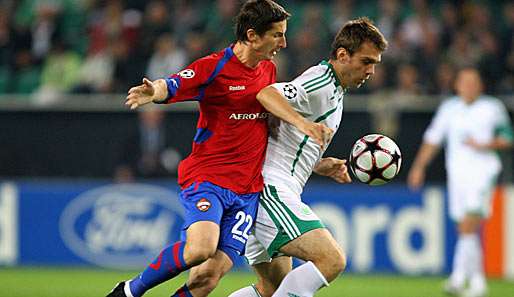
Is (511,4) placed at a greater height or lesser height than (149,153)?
greater

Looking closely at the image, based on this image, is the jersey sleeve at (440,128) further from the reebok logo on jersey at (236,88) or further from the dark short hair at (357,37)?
the reebok logo on jersey at (236,88)

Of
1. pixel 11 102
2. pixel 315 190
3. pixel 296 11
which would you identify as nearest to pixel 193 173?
pixel 315 190

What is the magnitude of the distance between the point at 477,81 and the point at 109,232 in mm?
4615

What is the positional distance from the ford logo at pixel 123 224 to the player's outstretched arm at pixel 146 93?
649 centimetres

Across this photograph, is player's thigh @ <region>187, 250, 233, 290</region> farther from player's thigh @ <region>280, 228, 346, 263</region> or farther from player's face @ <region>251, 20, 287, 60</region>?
player's face @ <region>251, 20, 287, 60</region>

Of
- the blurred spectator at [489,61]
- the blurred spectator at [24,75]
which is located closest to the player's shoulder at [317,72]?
the blurred spectator at [489,61]

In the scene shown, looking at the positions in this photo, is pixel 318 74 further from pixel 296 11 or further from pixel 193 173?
pixel 296 11

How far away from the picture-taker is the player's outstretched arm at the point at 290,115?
5.86m

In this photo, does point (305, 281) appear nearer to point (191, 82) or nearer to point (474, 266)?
point (191, 82)

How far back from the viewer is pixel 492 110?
10789mm

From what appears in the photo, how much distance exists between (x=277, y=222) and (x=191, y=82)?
964 millimetres

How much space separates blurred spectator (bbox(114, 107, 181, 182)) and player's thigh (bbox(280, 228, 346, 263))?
23.3 feet

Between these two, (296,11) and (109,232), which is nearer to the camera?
(109,232)

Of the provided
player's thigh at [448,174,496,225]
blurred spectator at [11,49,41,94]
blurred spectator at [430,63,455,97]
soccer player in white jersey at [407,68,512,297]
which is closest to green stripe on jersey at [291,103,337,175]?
soccer player in white jersey at [407,68,512,297]
